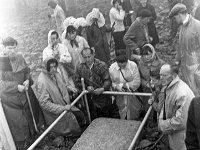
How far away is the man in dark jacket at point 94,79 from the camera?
5363 millimetres

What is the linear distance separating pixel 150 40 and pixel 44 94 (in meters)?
2.72

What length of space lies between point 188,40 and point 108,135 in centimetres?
241

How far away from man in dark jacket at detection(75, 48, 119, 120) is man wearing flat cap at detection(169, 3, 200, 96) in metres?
1.61

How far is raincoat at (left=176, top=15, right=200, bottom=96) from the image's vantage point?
5168mm

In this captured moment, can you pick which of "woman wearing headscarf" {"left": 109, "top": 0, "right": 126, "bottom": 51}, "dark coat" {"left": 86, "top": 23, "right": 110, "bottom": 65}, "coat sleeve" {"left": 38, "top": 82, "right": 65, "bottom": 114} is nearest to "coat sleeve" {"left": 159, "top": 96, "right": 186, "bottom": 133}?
"coat sleeve" {"left": 38, "top": 82, "right": 65, "bottom": 114}

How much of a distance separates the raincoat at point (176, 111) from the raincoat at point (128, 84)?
51.3 inches

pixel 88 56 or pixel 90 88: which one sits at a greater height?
pixel 88 56

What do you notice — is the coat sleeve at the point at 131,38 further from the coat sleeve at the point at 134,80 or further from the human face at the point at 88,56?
the human face at the point at 88,56

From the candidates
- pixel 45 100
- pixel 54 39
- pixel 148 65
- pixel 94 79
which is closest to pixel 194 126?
pixel 148 65

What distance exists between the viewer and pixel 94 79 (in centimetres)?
550

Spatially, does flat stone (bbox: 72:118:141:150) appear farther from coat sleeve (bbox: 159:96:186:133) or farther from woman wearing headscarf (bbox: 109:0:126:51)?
woman wearing headscarf (bbox: 109:0:126:51)

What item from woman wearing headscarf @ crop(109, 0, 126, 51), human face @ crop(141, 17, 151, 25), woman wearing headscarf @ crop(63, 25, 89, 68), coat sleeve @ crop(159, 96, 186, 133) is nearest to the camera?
coat sleeve @ crop(159, 96, 186, 133)

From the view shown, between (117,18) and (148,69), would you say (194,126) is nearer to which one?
(148,69)

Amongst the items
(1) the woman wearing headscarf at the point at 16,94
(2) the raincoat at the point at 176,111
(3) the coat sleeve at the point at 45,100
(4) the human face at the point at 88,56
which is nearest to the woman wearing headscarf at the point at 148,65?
(4) the human face at the point at 88,56
